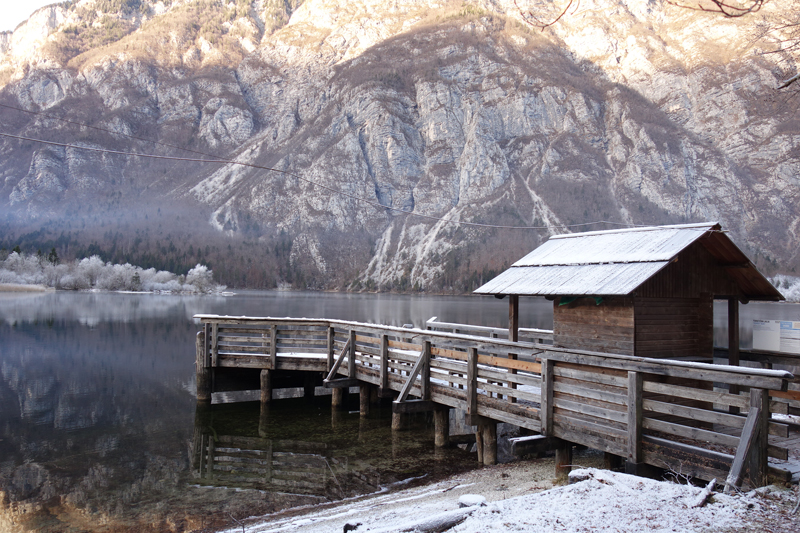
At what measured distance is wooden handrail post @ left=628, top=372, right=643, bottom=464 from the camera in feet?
27.3

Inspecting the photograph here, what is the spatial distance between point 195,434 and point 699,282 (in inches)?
536

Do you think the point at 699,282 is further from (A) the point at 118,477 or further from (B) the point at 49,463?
(B) the point at 49,463

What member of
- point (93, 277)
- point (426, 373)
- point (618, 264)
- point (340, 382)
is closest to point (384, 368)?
point (426, 373)

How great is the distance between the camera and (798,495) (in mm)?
6023

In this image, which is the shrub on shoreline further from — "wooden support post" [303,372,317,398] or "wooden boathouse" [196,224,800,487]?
"wooden boathouse" [196,224,800,487]

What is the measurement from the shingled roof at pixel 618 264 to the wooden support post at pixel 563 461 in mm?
2783

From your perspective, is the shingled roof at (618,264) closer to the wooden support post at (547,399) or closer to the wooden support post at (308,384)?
the wooden support post at (547,399)

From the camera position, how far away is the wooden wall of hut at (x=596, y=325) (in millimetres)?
10492

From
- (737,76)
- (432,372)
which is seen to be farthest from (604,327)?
(737,76)

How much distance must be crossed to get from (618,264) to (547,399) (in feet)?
10.4

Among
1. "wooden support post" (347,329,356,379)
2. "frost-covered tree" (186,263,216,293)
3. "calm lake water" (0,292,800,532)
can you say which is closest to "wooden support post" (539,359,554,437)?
"calm lake water" (0,292,800,532)

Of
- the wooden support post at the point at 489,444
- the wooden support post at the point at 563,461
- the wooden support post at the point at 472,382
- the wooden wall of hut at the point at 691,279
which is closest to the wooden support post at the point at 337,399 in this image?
the wooden support post at the point at 489,444

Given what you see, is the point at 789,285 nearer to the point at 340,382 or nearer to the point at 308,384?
the point at 308,384

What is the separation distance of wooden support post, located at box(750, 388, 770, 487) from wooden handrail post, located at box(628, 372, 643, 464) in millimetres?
1630
